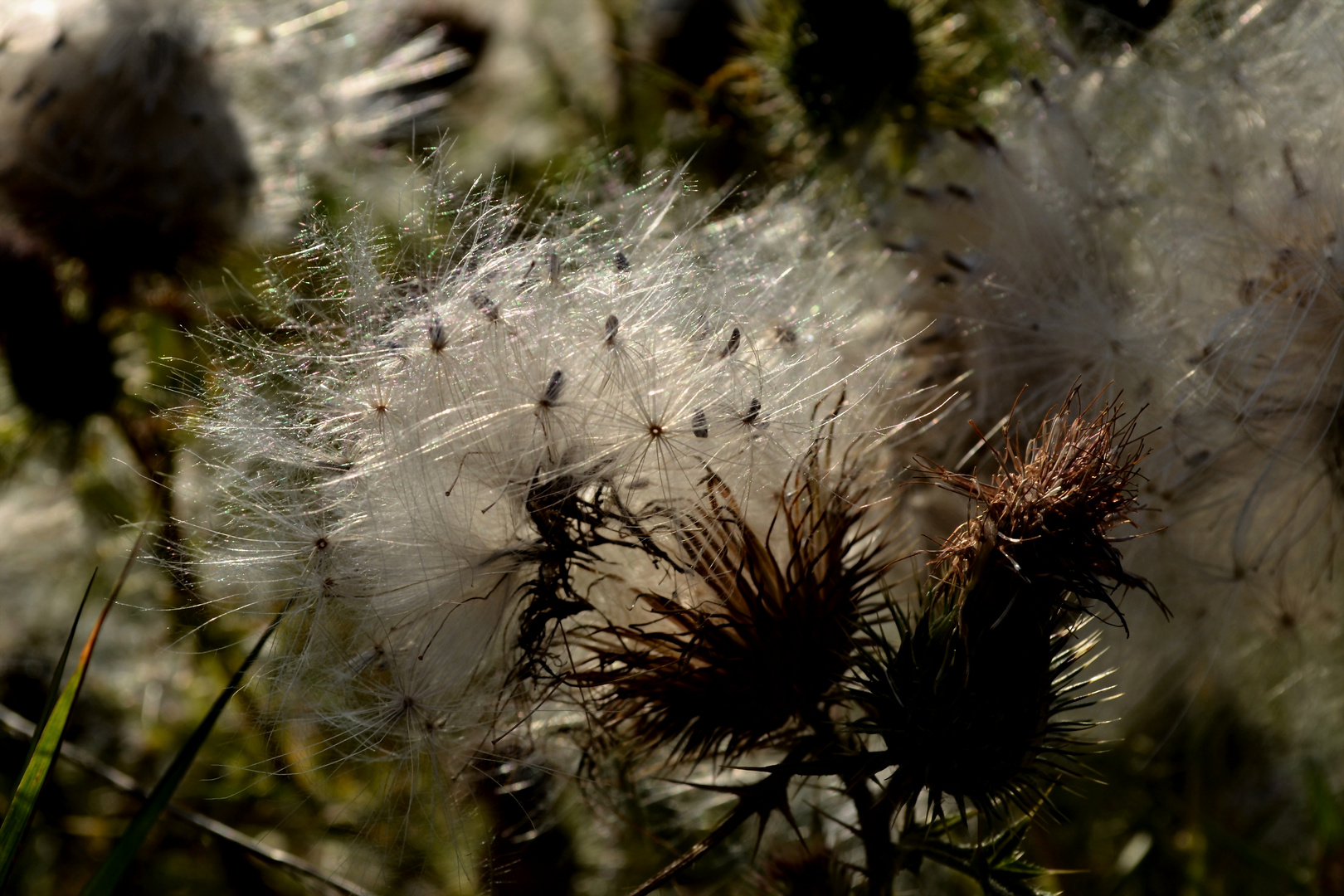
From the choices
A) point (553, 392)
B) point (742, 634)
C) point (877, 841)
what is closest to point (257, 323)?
point (553, 392)

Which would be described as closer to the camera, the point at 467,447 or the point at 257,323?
the point at 467,447

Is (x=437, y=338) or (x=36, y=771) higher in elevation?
(x=437, y=338)

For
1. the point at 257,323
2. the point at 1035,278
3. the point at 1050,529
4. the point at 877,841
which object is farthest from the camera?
the point at 1035,278

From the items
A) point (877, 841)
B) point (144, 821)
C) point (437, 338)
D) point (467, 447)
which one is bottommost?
point (877, 841)

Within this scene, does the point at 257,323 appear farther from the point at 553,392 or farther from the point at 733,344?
the point at 733,344

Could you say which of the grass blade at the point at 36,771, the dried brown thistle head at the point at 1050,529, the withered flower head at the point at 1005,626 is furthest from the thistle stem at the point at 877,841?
the grass blade at the point at 36,771

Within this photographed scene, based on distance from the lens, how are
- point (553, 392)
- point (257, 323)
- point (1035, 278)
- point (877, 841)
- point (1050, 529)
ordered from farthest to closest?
point (1035, 278) → point (257, 323) → point (877, 841) → point (553, 392) → point (1050, 529)

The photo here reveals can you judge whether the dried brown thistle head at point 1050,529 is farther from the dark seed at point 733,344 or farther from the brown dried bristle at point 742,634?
the dark seed at point 733,344
